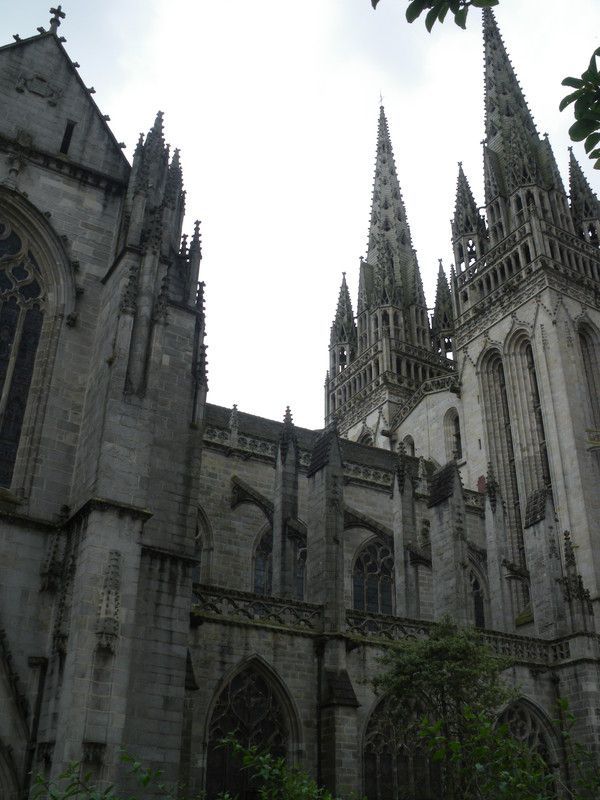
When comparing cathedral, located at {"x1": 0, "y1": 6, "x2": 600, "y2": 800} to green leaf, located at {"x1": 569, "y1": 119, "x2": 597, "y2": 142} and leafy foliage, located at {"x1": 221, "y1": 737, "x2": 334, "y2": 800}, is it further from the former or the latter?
green leaf, located at {"x1": 569, "y1": 119, "x2": 597, "y2": 142}

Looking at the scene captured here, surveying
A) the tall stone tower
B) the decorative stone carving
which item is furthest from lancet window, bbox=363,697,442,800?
the tall stone tower

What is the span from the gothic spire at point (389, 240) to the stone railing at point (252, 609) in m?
33.1

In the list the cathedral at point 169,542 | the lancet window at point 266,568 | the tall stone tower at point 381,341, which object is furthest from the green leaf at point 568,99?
the tall stone tower at point 381,341

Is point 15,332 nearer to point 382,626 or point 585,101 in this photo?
point 382,626

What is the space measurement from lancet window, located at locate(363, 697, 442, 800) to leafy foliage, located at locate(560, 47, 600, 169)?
13206 millimetres

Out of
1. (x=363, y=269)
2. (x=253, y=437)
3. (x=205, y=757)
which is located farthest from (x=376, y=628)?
(x=363, y=269)

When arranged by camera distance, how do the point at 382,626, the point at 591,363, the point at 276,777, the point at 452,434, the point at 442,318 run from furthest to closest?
1. the point at 442,318
2. the point at 452,434
3. the point at 591,363
4. the point at 382,626
5. the point at 276,777

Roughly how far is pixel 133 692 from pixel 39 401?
5.26 m

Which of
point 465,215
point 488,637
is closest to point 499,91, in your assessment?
point 465,215

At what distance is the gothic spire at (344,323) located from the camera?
50906 millimetres

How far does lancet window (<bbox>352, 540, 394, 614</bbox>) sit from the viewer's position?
26312 mm

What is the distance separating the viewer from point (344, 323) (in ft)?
169

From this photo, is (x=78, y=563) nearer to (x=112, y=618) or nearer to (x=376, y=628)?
(x=112, y=618)

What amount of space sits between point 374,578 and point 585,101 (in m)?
23.1
